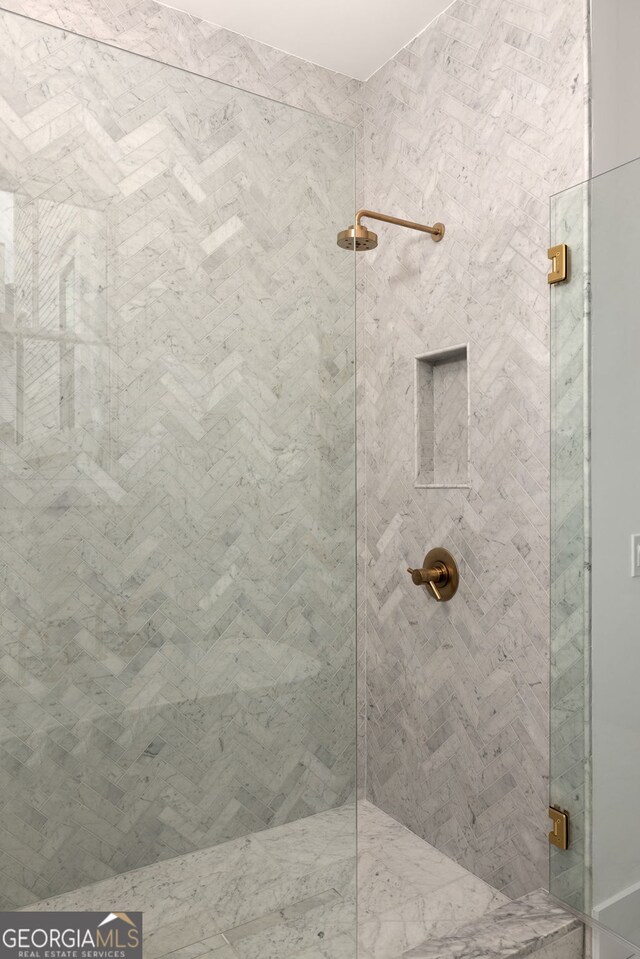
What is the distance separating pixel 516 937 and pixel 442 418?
1.34m

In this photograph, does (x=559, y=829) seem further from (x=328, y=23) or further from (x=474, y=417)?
(x=328, y=23)

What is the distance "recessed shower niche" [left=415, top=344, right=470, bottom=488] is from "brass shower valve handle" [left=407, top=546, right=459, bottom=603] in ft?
0.72

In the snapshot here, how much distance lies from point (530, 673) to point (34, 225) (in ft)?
4.71

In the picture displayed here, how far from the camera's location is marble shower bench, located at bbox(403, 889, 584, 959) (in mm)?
1354

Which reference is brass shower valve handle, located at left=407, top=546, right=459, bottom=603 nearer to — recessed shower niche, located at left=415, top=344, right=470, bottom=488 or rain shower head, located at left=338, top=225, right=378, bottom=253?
recessed shower niche, located at left=415, top=344, right=470, bottom=488

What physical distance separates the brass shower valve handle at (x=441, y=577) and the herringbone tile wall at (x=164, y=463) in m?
0.68

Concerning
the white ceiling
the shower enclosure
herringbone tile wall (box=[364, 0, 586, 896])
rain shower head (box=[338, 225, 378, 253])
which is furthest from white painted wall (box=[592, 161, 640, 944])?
the white ceiling

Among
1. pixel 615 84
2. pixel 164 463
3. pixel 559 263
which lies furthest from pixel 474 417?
pixel 164 463

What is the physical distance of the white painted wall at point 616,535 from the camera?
138cm

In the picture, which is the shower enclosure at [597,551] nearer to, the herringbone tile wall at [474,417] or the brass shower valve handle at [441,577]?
the herringbone tile wall at [474,417]

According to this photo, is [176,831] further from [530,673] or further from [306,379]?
[530,673]

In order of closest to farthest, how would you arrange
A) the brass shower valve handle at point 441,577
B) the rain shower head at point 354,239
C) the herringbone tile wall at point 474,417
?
the rain shower head at point 354,239, the herringbone tile wall at point 474,417, the brass shower valve handle at point 441,577

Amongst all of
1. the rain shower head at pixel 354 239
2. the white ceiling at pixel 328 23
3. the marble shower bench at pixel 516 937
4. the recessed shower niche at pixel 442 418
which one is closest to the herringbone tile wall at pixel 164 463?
the rain shower head at pixel 354 239

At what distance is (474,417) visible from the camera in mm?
1785
